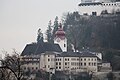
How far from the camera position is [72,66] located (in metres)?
72.3

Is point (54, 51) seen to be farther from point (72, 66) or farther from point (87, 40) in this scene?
point (87, 40)

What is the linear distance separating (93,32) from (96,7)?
14.8 feet

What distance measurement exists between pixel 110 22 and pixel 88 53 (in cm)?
1418

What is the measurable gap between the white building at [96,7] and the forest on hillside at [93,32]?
88 cm

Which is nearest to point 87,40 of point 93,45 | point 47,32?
point 93,45

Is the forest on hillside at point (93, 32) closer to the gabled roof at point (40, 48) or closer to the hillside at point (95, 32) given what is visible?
the hillside at point (95, 32)

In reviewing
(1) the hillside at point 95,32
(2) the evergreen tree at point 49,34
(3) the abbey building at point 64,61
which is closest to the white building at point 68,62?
(3) the abbey building at point 64,61

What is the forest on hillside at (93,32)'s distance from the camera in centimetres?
8075

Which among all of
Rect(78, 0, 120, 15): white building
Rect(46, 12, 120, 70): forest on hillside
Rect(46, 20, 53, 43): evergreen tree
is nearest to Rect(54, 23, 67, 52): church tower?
Rect(46, 12, 120, 70): forest on hillside

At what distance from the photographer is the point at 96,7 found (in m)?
→ 87.2

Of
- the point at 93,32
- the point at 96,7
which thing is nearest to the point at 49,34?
the point at 93,32

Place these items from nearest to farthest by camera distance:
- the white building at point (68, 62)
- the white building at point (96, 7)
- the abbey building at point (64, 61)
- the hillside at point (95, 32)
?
the abbey building at point (64, 61) → the white building at point (68, 62) → the hillside at point (95, 32) → the white building at point (96, 7)

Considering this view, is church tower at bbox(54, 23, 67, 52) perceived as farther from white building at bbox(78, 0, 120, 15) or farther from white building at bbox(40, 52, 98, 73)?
white building at bbox(78, 0, 120, 15)

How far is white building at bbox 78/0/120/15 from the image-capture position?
8700 centimetres
